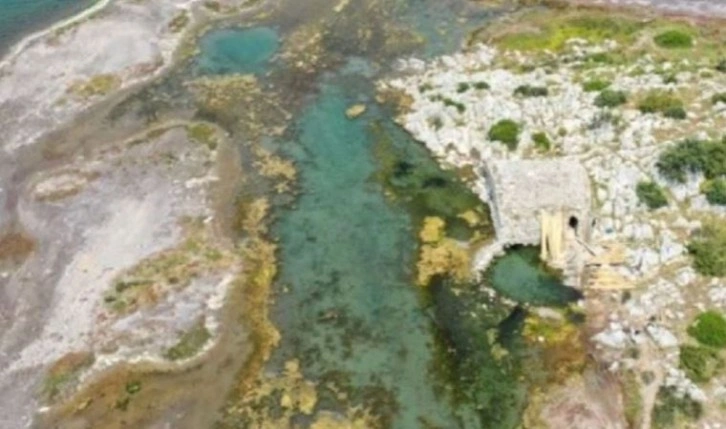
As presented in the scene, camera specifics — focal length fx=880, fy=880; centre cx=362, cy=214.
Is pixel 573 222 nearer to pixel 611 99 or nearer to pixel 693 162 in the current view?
pixel 693 162

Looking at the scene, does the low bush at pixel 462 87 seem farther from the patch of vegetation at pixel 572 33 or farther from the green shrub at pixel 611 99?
the green shrub at pixel 611 99

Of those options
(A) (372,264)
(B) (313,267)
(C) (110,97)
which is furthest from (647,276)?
(C) (110,97)

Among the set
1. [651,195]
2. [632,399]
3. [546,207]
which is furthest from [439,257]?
[632,399]

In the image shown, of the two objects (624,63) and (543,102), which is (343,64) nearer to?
(543,102)

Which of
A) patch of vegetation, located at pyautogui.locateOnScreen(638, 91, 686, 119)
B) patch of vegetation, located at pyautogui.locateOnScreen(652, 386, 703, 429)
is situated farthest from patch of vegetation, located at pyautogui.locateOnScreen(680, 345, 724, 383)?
patch of vegetation, located at pyautogui.locateOnScreen(638, 91, 686, 119)

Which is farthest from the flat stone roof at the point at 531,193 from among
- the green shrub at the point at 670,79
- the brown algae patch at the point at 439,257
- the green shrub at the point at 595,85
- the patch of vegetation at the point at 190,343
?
the patch of vegetation at the point at 190,343
